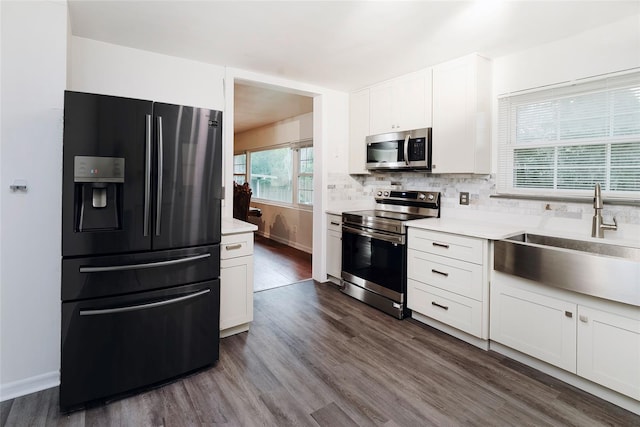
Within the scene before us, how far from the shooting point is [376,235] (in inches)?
125

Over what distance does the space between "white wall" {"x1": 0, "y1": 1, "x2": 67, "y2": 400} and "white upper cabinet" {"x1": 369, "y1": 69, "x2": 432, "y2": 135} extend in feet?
8.92

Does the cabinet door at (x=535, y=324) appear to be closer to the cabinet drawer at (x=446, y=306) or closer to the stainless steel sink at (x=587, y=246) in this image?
the cabinet drawer at (x=446, y=306)

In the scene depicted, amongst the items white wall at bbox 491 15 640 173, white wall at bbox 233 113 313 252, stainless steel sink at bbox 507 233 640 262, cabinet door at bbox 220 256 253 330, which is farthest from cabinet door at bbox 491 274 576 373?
white wall at bbox 233 113 313 252

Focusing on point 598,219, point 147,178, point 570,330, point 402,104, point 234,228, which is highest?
point 402,104

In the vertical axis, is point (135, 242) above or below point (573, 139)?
below

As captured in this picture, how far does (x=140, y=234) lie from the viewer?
1.91 metres

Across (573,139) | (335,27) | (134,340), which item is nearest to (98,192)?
(134,340)

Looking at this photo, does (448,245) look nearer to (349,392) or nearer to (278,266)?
(349,392)

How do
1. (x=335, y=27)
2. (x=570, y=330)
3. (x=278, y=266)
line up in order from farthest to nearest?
(x=278, y=266), (x=335, y=27), (x=570, y=330)

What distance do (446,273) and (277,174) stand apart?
4.82m

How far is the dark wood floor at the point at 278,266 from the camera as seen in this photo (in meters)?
4.09

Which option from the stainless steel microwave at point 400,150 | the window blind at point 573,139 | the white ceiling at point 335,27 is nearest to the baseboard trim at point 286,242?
the stainless steel microwave at point 400,150

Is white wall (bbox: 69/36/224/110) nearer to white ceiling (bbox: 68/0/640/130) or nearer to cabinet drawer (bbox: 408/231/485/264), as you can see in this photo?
white ceiling (bbox: 68/0/640/130)

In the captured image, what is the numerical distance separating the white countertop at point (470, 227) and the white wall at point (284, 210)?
2.97 metres
